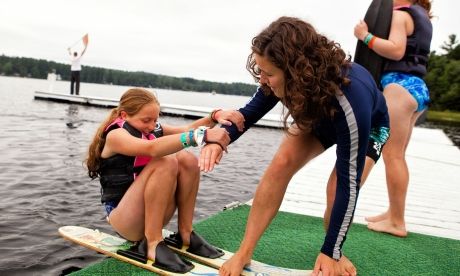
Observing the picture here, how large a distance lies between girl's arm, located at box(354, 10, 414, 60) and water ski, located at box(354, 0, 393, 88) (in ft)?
0.18

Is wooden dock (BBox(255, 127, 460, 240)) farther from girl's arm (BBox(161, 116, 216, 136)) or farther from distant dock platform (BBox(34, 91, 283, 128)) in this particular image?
distant dock platform (BBox(34, 91, 283, 128))

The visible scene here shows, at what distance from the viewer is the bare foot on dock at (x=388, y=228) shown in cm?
373

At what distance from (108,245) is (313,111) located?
1689 mm

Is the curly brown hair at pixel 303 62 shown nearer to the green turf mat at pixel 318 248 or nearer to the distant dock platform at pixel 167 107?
the green turf mat at pixel 318 248

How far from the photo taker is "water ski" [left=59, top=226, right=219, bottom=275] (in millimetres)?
2641

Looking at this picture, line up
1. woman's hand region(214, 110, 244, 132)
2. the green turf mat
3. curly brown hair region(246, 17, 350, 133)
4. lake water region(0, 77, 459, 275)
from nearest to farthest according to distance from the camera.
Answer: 1. curly brown hair region(246, 17, 350, 133)
2. woman's hand region(214, 110, 244, 132)
3. the green turf mat
4. lake water region(0, 77, 459, 275)

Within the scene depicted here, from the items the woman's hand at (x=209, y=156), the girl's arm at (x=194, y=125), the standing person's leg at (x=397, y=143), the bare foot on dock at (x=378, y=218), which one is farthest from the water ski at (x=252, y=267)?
the bare foot on dock at (x=378, y=218)

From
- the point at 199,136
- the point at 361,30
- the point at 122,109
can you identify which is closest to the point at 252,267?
the point at 199,136

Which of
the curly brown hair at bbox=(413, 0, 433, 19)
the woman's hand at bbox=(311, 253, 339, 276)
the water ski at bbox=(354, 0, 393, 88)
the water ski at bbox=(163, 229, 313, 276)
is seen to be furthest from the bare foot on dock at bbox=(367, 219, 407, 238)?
the curly brown hair at bbox=(413, 0, 433, 19)

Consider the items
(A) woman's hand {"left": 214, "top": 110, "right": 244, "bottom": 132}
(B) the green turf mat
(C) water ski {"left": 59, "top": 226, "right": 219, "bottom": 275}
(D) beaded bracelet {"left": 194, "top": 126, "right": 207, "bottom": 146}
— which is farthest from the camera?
(B) the green turf mat

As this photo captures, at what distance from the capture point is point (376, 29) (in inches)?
141

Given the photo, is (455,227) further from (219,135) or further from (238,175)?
(238,175)

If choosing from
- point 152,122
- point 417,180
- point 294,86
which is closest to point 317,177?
point 417,180

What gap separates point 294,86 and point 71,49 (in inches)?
944
